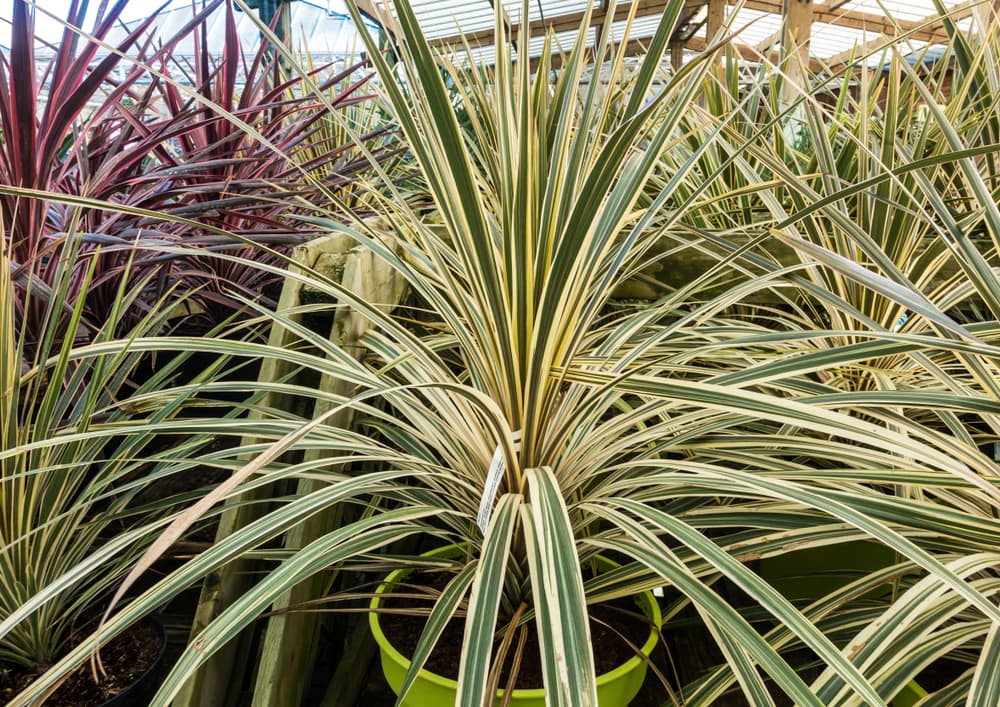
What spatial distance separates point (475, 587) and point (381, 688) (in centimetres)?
56

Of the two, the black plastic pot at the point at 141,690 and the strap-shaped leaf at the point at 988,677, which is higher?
the strap-shaped leaf at the point at 988,677

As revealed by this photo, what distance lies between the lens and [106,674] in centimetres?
64

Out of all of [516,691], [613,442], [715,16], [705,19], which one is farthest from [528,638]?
[705,19]

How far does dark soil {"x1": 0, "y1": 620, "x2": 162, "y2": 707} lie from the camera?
2.22 ft

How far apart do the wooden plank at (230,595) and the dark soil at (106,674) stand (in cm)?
6

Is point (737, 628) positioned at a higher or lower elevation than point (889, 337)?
lower

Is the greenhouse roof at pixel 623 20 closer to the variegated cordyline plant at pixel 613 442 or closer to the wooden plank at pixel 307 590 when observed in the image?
the wooden plank at pixel 307 590

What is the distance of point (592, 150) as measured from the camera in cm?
69

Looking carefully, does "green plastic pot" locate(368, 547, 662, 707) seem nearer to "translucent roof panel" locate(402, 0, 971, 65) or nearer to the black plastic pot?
the black plastic pot

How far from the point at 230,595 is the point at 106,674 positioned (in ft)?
0.47

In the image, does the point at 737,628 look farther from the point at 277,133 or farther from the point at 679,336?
the point at 277,133

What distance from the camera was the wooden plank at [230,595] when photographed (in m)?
0.71

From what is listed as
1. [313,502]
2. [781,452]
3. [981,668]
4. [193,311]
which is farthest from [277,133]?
[981,668]

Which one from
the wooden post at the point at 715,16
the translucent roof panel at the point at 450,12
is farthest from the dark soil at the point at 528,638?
the translucent roof panel at the point at 450,12
